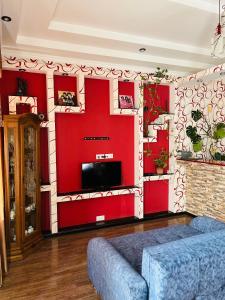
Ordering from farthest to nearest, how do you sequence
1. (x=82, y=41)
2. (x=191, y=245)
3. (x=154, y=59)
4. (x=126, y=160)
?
1. (x=126, y=160)
2. (x=154, y=59)
3. (x=82, y=41)
4. (x=191, y=245)

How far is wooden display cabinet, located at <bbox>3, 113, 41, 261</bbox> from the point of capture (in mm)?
2764

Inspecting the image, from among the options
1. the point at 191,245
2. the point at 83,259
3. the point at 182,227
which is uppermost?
the point at 191,245

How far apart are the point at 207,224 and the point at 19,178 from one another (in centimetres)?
219

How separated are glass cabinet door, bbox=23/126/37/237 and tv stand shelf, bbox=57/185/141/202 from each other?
16.0 inches

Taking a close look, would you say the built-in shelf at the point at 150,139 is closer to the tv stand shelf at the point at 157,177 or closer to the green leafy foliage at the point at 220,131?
the tv stand shelf at the point at 157,177

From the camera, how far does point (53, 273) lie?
2.52m

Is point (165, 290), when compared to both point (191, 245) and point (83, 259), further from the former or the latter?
point (83, 259)

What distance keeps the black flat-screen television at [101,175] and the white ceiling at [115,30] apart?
163 cm

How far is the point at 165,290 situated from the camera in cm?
134

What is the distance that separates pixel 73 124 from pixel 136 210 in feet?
6.05

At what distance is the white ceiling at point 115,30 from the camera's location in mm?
2291

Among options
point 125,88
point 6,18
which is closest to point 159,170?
point 125,88

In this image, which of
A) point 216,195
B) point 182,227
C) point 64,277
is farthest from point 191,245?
point 216,195

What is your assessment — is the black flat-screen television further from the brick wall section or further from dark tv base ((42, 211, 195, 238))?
the brick wall section
